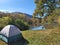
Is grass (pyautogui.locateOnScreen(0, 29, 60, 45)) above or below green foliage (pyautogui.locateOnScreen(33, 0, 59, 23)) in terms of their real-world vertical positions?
below

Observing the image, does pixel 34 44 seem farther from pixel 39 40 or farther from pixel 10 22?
pixel 10 22

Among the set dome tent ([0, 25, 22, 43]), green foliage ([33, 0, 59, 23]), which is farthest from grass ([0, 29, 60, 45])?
green foliage ([33, 0, 59, 23])

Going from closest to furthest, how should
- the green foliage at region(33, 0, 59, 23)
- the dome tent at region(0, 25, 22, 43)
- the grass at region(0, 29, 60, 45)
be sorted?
the grass at region(0, 29, 60, 45)
the dome tent at region(0, 25, 22, 43)
the green foliage at region(33, 0, 59, 23)

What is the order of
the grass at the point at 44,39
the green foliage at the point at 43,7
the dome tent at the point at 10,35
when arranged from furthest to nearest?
the green foliage at the point at 43,7
the dome tent at the point at 10,35
the grass at the point at 44,39

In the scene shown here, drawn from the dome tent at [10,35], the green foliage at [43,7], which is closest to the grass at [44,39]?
the dome tent at [10,35]

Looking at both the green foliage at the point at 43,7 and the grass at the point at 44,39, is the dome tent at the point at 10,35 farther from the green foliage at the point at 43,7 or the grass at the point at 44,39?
the green foliage at the point at 43,7

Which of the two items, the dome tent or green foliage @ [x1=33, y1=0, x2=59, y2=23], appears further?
green foliage @ [x1=33, y1=0, x2=59, y2=23]

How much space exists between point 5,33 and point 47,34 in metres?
3.55

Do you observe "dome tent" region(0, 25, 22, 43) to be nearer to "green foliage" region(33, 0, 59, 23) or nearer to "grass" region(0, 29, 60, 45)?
"grass" region(0, 29, 60, 45)

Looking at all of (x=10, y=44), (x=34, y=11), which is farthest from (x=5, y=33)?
(x=34, y=11)

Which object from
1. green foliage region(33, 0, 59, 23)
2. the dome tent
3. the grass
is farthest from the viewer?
green foliage region(33, 0, 59, 23)

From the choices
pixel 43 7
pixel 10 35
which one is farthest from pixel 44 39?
pixel 43 7

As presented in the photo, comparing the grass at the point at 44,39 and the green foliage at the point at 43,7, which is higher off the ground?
the green foliage at the point at 43,7

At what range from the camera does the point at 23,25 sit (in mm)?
31688
